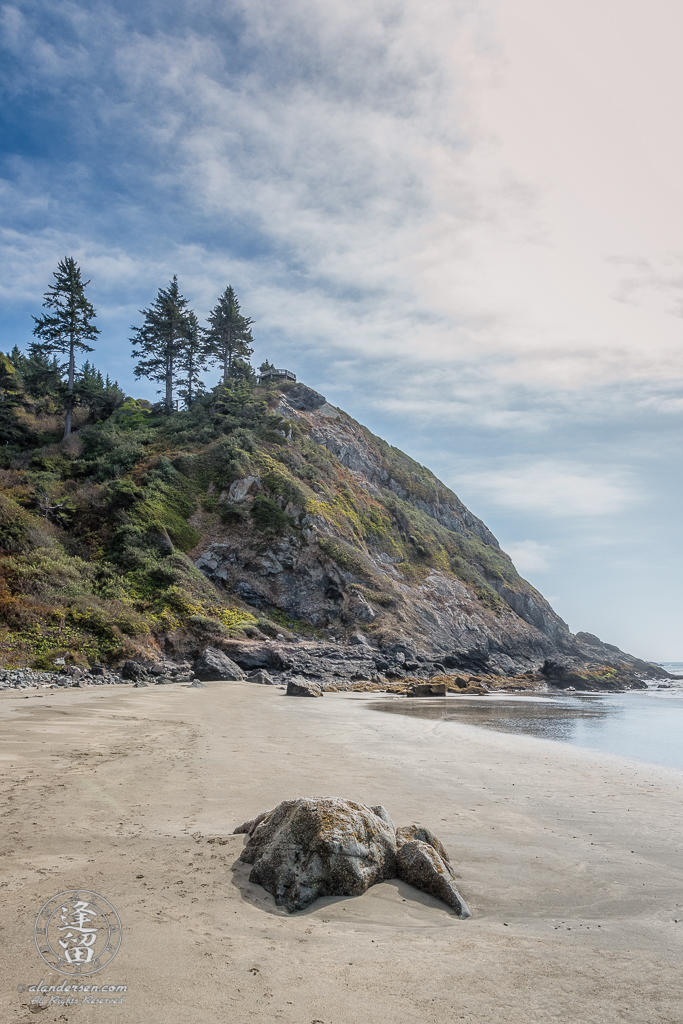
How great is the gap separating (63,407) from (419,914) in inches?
1984

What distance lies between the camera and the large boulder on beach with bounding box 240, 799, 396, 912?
4.18 meters

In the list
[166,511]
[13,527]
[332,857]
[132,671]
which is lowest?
[132,671]

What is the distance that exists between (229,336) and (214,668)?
46.0 meters

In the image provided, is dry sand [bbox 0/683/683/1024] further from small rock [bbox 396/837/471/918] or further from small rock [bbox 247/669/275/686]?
small rock [bbox 247/669/275/686]

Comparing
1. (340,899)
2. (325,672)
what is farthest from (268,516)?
(340,899)

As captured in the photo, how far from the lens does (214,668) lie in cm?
2345

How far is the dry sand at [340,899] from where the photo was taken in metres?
2.83

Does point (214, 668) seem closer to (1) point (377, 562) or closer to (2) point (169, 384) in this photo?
(1) point (377, 562)

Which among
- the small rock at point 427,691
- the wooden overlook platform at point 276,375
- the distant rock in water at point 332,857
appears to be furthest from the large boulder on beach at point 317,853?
the wooden overlook platform at point 276,375

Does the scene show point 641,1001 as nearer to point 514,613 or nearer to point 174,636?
point 174,636

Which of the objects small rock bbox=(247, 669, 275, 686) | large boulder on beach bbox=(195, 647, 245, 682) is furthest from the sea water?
large boulder on beach bbox=(195, 647, 245, 682)

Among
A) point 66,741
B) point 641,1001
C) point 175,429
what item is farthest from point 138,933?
point 175,429

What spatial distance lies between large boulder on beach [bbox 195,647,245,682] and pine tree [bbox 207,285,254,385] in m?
42.0

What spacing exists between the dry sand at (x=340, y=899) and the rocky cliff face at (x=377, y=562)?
25.5m
